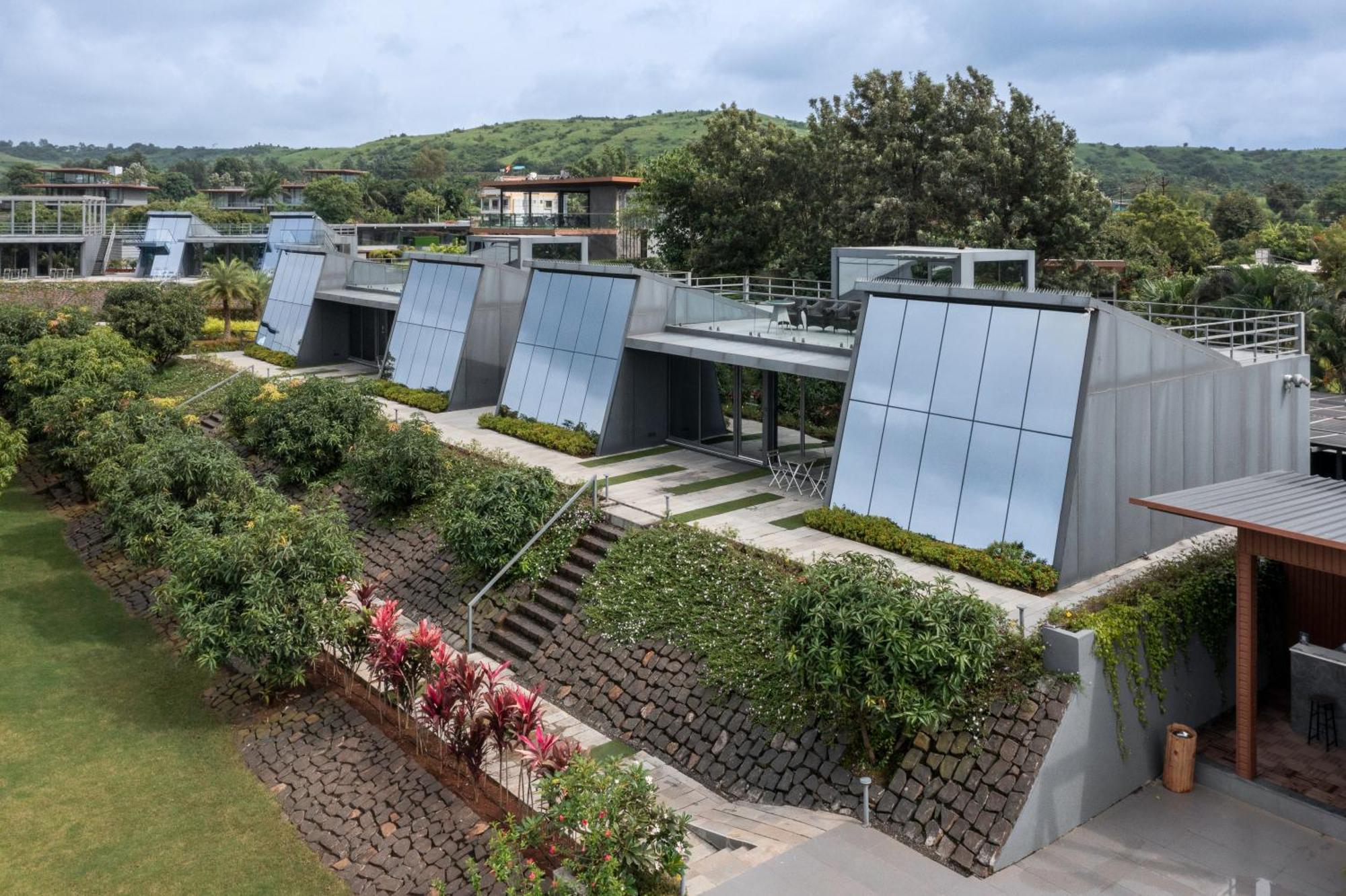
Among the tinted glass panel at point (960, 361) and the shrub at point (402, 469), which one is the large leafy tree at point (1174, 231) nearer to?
the tinted glass panel at point (960, 361)

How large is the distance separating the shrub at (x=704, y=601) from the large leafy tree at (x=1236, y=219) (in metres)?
71.5

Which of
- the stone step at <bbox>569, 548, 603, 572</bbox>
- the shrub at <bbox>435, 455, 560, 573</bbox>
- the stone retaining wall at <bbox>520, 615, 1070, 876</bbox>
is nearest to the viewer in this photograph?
the stone retaining wall at <bbox>520, 615, 1070, 876</bbox>

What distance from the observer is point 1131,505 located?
18.4m

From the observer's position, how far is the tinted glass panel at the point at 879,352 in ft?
65.7

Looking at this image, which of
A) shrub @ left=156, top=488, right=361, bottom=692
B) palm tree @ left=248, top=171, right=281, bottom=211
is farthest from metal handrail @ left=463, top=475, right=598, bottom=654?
palm tree @ left=248, top=171, right=281, bottom=211

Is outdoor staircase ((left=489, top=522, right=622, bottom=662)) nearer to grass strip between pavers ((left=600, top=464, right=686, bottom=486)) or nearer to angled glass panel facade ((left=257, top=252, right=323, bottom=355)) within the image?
grass strip between pavers ((left=600, top=464, right=686, bottom=486))

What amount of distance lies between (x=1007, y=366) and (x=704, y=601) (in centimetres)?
635

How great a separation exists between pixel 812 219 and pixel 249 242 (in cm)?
4688

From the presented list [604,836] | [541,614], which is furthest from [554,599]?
[604,836]

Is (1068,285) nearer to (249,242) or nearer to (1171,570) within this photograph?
(1171,570)

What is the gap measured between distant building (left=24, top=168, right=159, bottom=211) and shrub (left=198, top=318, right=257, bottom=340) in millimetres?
57866

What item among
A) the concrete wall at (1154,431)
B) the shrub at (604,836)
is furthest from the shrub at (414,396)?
the shrub at (604,836)

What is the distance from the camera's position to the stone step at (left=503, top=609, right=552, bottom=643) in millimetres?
19344

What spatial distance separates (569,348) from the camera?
28.7m
